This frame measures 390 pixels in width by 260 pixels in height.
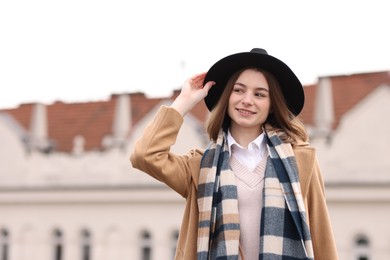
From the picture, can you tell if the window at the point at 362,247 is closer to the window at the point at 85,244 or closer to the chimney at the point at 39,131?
the window at the point at 85,244

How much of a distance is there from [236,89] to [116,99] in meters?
25.3

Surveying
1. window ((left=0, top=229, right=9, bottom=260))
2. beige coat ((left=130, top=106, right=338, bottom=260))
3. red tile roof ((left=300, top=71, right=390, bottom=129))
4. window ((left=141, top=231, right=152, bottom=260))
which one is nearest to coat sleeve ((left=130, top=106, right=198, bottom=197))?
beige coat ((left=130, top=106, right=338, bottom=260))

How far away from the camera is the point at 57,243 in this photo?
87.2 ft

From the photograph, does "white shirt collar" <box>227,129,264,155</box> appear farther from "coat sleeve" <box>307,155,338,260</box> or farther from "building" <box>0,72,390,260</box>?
"building" <box>0,72,390,260</box>

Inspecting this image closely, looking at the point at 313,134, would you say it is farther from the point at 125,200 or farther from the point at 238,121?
the point at 238,121

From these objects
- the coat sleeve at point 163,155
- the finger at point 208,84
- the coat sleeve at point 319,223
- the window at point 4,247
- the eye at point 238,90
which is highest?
the finger at point 208,84

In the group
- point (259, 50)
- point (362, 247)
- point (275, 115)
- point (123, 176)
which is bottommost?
point (362, 247)

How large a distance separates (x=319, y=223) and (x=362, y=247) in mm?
18951

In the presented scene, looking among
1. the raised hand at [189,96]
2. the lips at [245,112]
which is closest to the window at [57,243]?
the raised hand at [189,96]

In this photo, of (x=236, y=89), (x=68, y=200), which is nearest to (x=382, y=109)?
(x=68, y=200)

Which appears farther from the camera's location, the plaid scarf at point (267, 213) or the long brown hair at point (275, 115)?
the long brown hair at point (275, 115)

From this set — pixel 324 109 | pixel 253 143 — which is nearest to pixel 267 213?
pixel 253 143

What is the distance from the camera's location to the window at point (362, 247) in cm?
2159

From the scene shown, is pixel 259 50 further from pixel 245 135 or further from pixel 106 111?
pixel 106 111
